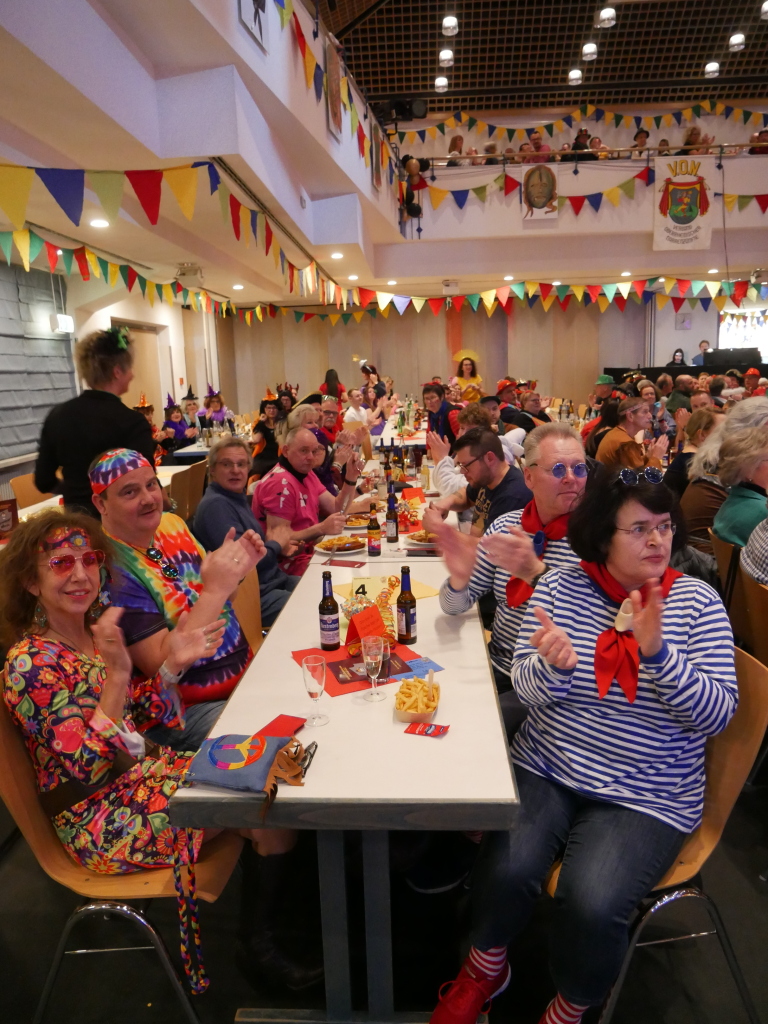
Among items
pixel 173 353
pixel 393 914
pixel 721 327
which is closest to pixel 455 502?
pixel 393 914

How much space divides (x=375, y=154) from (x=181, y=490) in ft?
18.2

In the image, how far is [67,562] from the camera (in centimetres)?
172

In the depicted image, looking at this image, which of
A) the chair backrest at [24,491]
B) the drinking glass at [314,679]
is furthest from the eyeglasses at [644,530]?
the chair backrest at [24,491]

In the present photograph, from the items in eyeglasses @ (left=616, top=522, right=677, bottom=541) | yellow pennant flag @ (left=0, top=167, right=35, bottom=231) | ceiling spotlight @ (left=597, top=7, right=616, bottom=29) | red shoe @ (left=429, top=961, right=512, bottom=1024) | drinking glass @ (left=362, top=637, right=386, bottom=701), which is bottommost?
red shoe @ (left=429, top=961, right=512, bottom=1024)

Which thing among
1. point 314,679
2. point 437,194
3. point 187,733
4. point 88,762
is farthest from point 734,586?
point 437,194

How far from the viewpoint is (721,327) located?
49.3ft

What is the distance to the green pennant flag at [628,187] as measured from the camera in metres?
10.3

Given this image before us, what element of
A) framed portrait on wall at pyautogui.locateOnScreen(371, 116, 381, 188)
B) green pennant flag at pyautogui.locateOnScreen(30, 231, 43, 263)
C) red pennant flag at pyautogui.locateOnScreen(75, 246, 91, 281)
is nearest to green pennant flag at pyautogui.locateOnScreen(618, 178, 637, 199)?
framed portrait on wall at pyautogui.locateOnScreen(371, 116, 381, 188)

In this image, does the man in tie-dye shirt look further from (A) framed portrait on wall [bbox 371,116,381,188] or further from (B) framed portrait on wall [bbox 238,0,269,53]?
(A) framed portrait on wall [bbox 371,116,381,188]

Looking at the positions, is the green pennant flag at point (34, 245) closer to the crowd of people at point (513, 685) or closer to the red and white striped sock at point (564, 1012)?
the crowd of people at point (513, 685)

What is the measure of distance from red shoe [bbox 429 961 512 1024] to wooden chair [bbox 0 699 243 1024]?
59 cm

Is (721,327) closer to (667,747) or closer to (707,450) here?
(707,450)

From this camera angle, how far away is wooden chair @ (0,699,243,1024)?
59.0 inches

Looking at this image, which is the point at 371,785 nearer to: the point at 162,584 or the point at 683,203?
the point at 162,584
